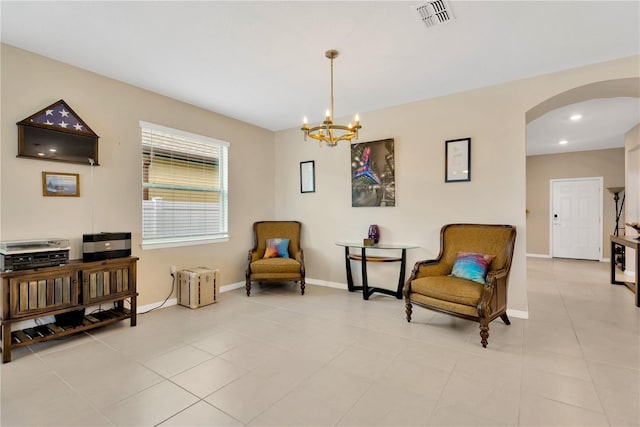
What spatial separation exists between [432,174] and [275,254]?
A: 8.16ft

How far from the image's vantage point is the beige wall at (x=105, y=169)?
2629 mm

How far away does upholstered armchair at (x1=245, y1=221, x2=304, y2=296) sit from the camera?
4.18m

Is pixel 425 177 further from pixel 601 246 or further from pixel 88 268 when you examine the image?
pixel 601 246

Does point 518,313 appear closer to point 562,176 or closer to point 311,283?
point 311,283

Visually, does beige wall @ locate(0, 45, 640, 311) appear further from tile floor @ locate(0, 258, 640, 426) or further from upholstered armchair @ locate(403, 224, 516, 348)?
tile floor @ locate(0, 258, 640, 426)

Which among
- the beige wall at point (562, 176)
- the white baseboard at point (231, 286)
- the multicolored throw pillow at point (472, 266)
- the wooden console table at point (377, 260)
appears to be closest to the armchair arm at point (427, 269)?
the multicolored throw pillow at point (472, 266)

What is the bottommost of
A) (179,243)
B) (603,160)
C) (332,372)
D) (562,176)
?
(332,372)

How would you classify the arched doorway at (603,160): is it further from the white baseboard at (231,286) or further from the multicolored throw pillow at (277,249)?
the white baseboard at (231,286)

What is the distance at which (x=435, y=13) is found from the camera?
2.20 metres

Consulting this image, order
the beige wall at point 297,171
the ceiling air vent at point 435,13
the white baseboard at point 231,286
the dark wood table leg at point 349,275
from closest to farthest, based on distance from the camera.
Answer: the ceiling air vent at point 435,13
the beige wall at point 297,171
the dark wood table leg at point 349,275
the white baseboard at point 231,286

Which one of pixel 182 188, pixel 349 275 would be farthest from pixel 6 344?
pixel 349 275

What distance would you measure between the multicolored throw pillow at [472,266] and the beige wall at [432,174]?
553 mm

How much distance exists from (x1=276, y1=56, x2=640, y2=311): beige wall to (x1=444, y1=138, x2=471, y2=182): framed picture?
0.06 metres

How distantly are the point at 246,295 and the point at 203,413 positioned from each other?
8.30ft
